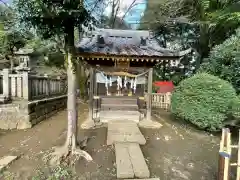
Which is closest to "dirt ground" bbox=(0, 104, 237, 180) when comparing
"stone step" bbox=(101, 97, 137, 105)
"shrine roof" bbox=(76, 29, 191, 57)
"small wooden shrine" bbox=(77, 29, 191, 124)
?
"small wooden shrine" bbox=(77, 29, 191, 124)

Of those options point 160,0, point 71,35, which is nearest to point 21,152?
point 71,35

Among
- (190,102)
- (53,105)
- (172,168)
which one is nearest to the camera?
(172,168)

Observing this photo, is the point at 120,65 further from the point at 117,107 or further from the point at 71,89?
the point at 71,89

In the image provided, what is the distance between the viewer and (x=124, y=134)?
7867 mm

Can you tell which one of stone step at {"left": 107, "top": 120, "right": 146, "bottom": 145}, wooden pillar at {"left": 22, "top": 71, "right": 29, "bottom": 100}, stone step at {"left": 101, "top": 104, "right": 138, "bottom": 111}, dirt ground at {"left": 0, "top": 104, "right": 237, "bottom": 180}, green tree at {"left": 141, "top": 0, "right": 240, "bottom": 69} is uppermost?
green tree at {"left": 141, "top": 0, "right": 240, "bottom": 69}

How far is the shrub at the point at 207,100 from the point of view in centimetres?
777

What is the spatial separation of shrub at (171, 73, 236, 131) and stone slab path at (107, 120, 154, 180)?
225 cm

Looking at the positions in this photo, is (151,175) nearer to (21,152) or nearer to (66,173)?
(66,173)

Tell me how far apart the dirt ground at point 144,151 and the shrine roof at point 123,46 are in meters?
3.08

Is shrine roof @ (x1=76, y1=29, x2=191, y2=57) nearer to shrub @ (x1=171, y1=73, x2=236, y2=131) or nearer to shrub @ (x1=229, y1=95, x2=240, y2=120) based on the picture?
shrub @ (x1=171, y1=73, x2=236, y2=131)

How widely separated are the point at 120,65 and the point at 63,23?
4451 mm

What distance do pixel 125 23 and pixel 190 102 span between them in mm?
21814

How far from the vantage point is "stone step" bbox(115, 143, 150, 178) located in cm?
525

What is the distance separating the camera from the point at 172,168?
19.0 feet
